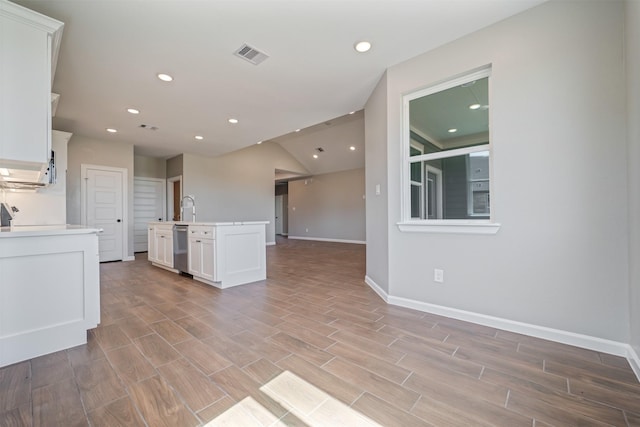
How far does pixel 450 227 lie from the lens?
245cm

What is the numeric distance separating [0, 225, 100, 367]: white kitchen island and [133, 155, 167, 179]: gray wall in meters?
5.88

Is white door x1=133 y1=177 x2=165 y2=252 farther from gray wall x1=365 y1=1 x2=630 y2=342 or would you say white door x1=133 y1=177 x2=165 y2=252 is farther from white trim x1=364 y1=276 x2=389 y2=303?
gray wall x1=365 y1=1 x2=630 y2=342

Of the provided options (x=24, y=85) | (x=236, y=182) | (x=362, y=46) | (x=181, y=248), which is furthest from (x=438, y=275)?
(x=236, y=182)

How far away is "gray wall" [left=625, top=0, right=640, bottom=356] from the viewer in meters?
1.59

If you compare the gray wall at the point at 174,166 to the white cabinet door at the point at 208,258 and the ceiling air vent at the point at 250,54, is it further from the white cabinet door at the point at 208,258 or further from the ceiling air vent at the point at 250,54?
the ceiling air vent at the point at 250,54

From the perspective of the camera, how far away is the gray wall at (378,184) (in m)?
3.02

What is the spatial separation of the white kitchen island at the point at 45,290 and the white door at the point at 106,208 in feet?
14.3

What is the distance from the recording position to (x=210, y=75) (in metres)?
3.07

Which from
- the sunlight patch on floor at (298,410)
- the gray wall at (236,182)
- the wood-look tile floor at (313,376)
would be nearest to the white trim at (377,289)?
the wood-look tile floor at (313,376)

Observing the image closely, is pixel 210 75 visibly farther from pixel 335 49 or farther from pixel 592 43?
pixel 592 43

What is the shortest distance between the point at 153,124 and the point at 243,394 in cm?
485

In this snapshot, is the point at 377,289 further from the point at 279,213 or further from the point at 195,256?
the point at 279,213

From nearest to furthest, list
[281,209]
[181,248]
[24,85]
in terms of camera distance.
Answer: [24,85] → [181,248] → [281,209]

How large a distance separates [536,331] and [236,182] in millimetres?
7335
